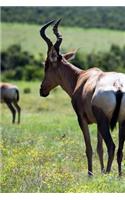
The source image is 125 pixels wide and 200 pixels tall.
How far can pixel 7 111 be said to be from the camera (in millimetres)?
27734

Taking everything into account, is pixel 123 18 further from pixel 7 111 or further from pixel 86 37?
pixel 7 111

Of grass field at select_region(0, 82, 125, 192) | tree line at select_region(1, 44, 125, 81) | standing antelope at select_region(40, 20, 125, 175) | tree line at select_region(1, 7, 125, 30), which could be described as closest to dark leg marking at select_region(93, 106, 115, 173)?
standing antelope at select_region(40, 20, 125, 175)

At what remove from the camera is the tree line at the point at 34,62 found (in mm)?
44375

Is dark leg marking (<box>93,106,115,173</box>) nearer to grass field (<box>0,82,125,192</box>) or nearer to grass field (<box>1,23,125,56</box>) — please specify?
grass field (<box>0,82,125,192</box>)

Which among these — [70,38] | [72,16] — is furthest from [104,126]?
[72,16]

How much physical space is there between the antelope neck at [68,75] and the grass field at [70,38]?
3881 cm

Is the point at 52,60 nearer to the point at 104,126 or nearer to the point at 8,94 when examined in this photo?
the point at 104,126

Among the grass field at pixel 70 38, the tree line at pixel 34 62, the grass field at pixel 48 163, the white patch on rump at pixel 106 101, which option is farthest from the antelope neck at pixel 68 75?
the grass field at pixel 70 38

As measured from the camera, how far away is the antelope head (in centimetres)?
1088

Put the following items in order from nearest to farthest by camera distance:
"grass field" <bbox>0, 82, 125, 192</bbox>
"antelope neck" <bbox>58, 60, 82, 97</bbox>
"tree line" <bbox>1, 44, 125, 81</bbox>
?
"grass field" <bbox>0, 82, 125, 192</bbox> → "antelope neck" <bbox>58, 60, 82, 97</bbox> → "tree line" <bbox>1, 44, 125, 81</bbox>

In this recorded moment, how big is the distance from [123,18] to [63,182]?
43.9 meters

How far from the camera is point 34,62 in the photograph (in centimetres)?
4703

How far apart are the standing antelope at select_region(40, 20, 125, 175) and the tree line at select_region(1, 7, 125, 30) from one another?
3795cm
